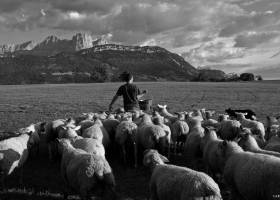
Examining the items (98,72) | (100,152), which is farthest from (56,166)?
(98,72)

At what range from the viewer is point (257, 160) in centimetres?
763

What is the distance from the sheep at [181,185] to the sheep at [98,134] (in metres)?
4.88

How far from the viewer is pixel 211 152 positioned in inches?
420

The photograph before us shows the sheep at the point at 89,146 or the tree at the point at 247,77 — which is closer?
the sheep at the point at 89,146

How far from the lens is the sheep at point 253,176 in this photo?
6.97 meters

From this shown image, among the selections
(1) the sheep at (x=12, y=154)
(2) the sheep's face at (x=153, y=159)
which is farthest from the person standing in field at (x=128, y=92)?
(2) the sheep's face at (x=153, y=159)

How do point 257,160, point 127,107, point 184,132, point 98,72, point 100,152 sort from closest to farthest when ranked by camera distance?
point 257,160
point 100,152
point 184,132
point 127,107
point 98,72

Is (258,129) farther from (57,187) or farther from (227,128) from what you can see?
(57,187)

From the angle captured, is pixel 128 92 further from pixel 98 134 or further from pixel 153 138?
pixel 153 138

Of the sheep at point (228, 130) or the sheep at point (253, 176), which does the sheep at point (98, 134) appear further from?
the sheep at point (253, 176)

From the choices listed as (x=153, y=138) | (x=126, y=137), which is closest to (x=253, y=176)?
(x=153, y=138)

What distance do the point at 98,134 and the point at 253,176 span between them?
272 inches

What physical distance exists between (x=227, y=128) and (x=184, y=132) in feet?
5.35

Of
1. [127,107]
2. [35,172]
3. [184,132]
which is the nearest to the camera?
[35,172]
